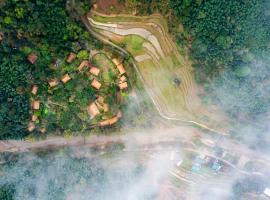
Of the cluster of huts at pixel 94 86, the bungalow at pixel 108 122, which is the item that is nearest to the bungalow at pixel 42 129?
the cluster of huts at pixel 94 86

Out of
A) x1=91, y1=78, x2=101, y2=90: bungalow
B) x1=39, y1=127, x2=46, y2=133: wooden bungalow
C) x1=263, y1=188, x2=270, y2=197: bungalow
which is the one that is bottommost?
x1=263, y1=188, x2=270, y2=197: bungalow

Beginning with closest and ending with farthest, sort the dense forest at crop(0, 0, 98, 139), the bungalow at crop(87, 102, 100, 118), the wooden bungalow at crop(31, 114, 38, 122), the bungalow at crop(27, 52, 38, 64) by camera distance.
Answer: the dense forest at crop(0, 0, 98, 139) < the bungalow at crop(27, 52, 38, 64) < the wooden bungalow at crop(31, 114, 38, 122) < the bungalow at crop(87, 102, 100, 118)

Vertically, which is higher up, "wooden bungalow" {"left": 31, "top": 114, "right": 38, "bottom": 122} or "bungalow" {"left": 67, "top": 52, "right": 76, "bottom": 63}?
"bungalow" {"left": 67, "top": 52, "right": 76, "bottom": 63}

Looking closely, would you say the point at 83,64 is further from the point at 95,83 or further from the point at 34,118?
the point at 34,118

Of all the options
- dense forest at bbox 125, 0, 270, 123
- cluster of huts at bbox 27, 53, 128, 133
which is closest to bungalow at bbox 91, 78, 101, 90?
cluster of huts at bbox 27, 53, 128, 133

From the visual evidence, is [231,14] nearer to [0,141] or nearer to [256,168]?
[256,168]

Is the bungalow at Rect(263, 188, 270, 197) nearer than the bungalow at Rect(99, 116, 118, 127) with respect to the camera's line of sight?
No

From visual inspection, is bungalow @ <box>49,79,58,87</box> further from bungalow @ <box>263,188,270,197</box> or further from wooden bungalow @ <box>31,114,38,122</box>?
bungalow @ <box>263,188,270,197</box>
